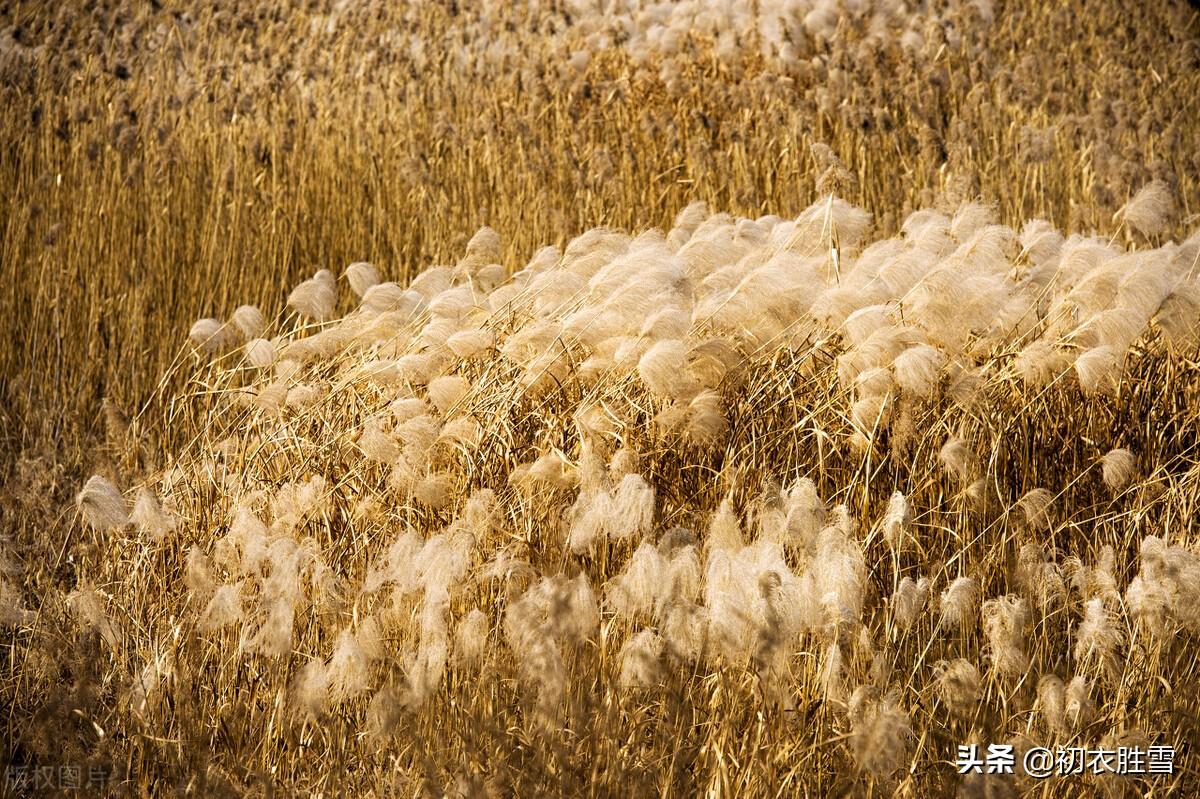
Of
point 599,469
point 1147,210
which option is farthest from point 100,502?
point 1147,210

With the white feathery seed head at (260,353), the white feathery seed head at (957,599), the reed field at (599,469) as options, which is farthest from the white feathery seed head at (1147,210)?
the white feathery seed head at (260,353)

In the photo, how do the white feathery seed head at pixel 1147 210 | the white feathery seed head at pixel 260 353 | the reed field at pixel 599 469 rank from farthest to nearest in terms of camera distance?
the white feathery seed head at pixel 1147 210, the white feathery seed head at pixel 260 353, the reed field at pixel 599 469

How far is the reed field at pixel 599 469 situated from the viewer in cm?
174

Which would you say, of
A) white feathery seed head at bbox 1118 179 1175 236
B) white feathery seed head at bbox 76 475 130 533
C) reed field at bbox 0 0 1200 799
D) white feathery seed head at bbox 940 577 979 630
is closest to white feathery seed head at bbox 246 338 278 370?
reed field at bbox 0 0 1200 799

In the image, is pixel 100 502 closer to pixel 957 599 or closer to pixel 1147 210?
pixel 957 599

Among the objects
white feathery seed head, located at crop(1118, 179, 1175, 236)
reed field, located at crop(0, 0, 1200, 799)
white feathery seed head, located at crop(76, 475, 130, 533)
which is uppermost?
white feathery seed head, located at crop(1118, 179, 1175, 236)

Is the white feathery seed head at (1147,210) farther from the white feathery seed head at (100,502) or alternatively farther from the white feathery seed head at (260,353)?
the white feathery seed head at (100,502)

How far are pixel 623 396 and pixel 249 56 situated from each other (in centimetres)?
353

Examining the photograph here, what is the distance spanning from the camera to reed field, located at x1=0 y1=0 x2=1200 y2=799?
1736 millimetres

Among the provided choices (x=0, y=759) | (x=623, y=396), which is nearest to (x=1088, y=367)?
(x=623, y=396)

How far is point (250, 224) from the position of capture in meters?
4.29

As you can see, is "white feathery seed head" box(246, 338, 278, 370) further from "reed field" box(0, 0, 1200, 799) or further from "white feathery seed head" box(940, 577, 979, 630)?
"white feathery seed head" box(940, 577, 979, 630)

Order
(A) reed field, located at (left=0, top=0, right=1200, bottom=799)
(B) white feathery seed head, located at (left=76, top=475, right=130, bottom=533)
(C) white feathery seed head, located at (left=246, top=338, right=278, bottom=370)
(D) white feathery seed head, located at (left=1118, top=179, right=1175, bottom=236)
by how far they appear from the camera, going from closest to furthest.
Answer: (A) reed field, located at (left=0, top=0, right=1200, bottom=799) → (B) white feathery seed head, located at (left=76, top=475, right=130, bottom=533) → (C) white feathery seed head, located at (left=246, top=338, right=278, bottom=370) → (D) white feathery seed head, located at (left=1118, top=179, right=1175, bottom=236)

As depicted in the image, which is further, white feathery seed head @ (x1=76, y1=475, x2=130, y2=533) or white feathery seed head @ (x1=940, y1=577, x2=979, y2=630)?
white feathery seed head @ (x1=76, y1=475, x2=130, y2=533)
